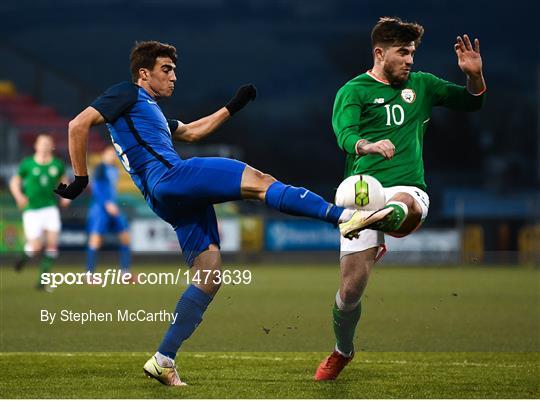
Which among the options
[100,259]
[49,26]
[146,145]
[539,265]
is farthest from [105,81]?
A: [146,145]

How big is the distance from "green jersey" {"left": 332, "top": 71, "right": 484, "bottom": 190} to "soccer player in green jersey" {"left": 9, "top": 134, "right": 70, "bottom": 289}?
8.89 meters

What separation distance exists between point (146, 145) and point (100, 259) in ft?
52.8

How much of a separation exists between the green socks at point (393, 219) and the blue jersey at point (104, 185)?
443 inches

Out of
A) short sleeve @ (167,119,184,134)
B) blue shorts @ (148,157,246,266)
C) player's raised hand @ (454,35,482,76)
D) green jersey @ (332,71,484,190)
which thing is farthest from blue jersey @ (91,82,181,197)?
player's raised hand @ (454,35,482,76)

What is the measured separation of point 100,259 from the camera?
21.9 meters

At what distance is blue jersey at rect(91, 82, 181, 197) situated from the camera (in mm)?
6035

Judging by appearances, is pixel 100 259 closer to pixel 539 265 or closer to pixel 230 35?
pixel 539 265

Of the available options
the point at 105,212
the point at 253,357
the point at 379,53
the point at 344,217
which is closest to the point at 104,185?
the point at 105,212

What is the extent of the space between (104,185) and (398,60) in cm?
1065

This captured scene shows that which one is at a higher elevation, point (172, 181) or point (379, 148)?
point (379, 148)

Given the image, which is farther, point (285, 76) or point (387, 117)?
point (285, 76)

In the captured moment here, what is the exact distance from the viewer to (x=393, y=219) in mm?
5582

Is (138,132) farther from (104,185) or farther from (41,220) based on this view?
(104,185)

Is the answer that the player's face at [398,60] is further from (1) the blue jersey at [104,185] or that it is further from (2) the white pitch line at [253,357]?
(1) the blue jersey at [104,185]
